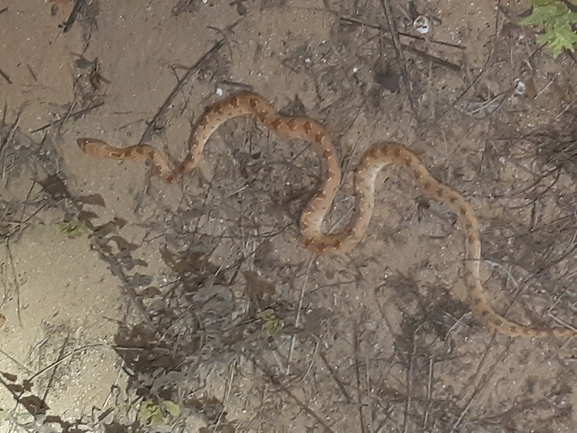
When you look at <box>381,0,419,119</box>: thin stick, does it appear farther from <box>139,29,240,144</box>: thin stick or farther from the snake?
<box>139,29,240,144</box>: thin stick

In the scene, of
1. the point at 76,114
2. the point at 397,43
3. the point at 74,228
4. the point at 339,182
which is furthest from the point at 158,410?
the point at 397,43

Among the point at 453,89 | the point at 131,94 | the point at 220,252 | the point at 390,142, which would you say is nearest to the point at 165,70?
the point at 131,94

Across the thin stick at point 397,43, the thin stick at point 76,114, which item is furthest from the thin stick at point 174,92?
the thin stick at point 397,43

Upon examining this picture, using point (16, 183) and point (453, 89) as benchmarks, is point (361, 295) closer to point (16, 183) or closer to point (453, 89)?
point (453, 89)

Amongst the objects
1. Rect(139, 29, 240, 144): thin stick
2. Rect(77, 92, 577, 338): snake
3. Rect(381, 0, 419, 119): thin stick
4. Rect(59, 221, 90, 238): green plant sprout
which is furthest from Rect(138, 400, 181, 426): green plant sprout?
Rect(381, 0, 419, 119): thin stick

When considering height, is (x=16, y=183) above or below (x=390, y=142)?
above

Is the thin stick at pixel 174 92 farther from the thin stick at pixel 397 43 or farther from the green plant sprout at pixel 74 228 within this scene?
the thin stick at pixel 397 43

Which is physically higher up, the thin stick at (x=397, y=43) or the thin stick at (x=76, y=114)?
the thin stick at (x=76, y=114)
